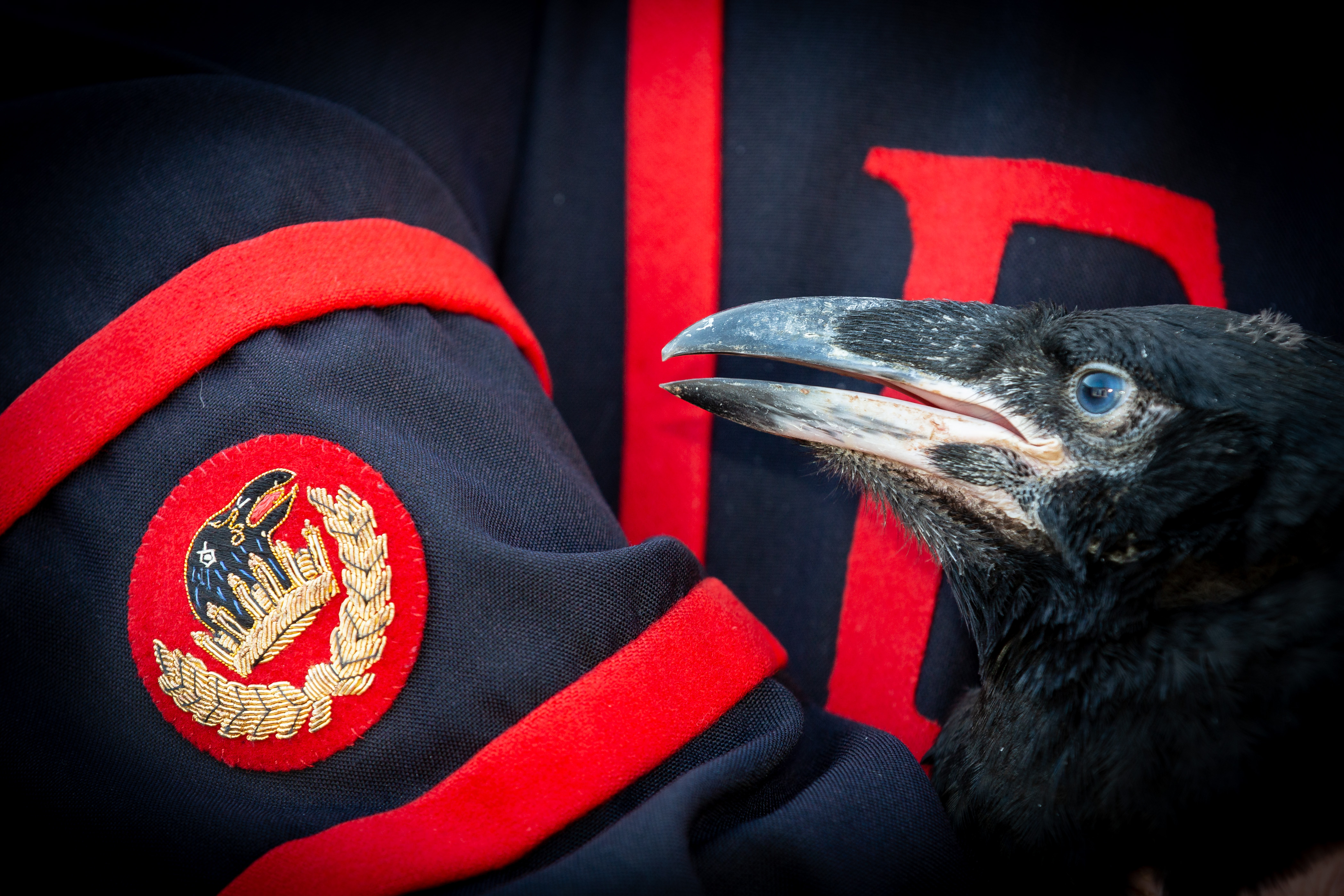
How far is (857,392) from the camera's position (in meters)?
1.12

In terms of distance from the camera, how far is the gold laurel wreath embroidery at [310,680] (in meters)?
0.88

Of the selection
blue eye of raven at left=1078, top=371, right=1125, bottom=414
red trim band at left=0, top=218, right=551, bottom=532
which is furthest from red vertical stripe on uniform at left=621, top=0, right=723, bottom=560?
blue eye of raven at left=1078, top=371, right=1125, bottom=414

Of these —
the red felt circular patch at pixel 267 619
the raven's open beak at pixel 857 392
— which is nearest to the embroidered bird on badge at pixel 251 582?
the red felt circular patch at pixel 267 619

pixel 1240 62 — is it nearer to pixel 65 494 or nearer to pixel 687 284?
pixel 687 284

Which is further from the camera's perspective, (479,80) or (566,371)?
(566,371)

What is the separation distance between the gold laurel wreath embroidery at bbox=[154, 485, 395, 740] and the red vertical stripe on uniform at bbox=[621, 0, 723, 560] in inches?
25.6

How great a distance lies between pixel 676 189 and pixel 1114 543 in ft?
3.01

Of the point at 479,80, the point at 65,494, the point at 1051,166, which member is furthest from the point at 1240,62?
the point at 65,494

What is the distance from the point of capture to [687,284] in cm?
147

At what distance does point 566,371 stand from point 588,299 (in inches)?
5.7

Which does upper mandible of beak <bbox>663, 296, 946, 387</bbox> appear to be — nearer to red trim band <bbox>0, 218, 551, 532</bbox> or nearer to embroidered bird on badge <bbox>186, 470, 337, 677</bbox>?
red trim band <bbox>0, 218, 551, 532</bbox>

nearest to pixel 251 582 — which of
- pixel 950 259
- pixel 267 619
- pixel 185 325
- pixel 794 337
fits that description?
pixel 267 619

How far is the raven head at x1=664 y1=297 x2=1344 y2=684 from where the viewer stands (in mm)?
957

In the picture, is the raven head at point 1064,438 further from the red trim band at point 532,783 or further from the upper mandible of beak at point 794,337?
the red trim band at point 532,783
